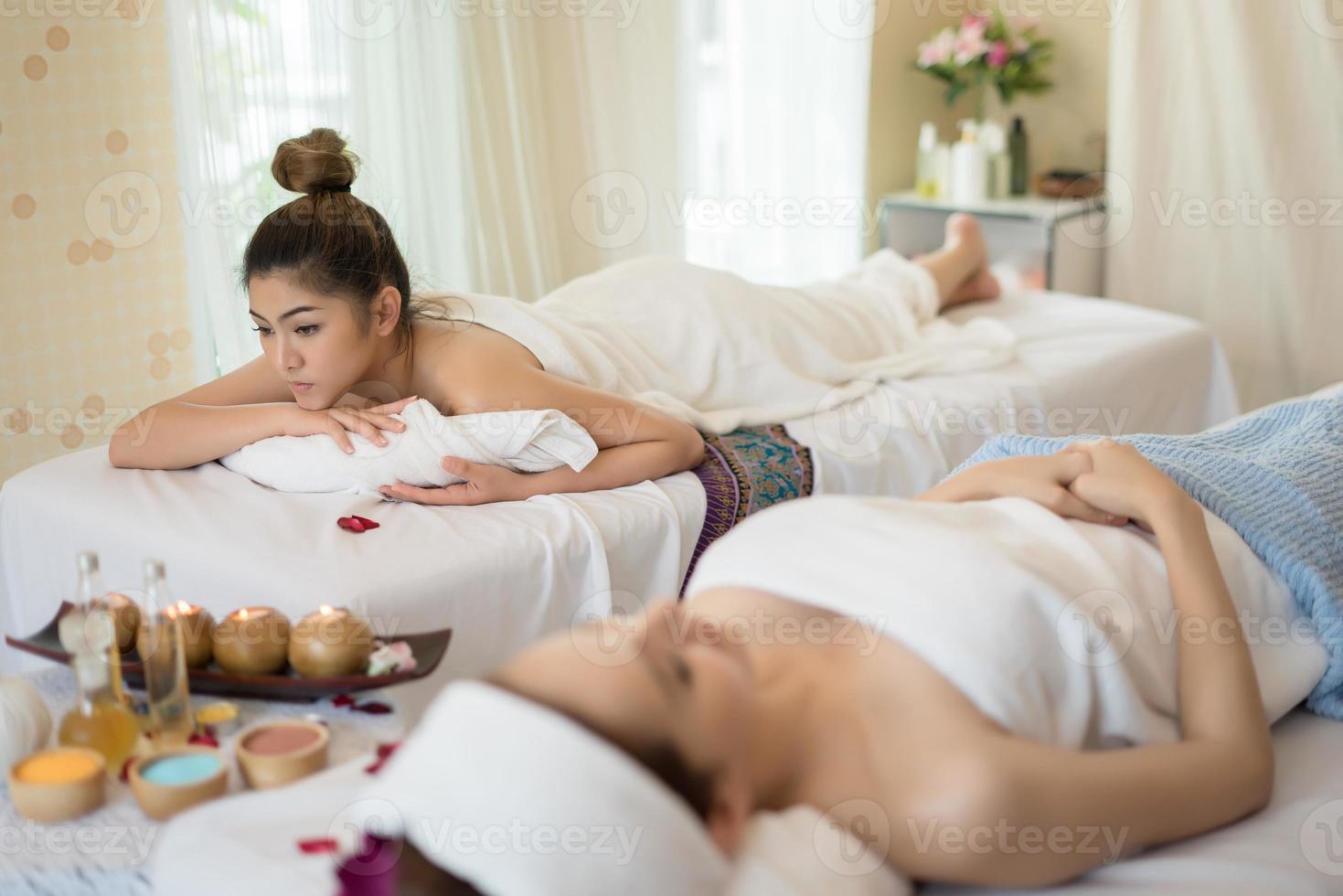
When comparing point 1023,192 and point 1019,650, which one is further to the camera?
point 1023,192

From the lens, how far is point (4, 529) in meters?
1.95

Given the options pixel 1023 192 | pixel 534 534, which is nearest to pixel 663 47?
pixel 1023 192

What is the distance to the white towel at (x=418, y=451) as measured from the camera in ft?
6.20

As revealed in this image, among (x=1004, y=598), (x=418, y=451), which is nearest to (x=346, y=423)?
(x=418, y=451)

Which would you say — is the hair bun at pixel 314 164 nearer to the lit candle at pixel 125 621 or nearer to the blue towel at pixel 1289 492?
the lit candle at pixel 125 621

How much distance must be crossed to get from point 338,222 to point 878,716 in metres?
1.25

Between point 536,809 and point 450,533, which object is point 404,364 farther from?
point 536,809

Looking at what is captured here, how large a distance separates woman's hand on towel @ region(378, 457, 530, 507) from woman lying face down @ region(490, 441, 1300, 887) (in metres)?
0.79

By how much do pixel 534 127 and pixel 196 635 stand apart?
2.22 m

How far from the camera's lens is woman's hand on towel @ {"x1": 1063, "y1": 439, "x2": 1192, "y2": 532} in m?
1.29

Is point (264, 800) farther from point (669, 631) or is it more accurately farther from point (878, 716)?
point (878, 716)

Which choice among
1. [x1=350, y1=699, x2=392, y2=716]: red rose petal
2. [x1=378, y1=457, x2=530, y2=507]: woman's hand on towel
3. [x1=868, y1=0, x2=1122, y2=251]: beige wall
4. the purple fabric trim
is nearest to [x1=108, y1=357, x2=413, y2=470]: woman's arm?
[x1=378, y1=457, x2=530, y2=507]: woman's hand on towel

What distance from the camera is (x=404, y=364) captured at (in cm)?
204

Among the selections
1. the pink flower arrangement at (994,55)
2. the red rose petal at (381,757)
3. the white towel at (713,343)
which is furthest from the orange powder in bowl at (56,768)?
the pink flower arrangement at (994,55)
